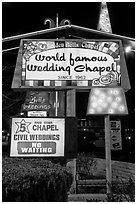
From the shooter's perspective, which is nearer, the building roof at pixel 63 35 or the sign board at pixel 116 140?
the building roof at pixel 63 35

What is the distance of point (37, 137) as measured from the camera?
19.3 ft

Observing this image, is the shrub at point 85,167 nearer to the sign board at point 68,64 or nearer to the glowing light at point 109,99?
the glowing light at point 109,99

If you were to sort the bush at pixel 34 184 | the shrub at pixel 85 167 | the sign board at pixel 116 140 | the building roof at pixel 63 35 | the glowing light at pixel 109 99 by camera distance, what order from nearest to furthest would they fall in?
the bush at pixel 34 184, the glowing light at pixel 109 99, the building roof at pixel 63 35, the sign board at pixel 116 140, the shrub at pixel 85 167

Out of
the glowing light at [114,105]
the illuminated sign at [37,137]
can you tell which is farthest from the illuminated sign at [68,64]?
→ the illuminated sign at [37,137]


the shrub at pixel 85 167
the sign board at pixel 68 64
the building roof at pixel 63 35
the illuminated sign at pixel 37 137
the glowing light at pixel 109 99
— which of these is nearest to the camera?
the illuminated sign at pixel 37 137

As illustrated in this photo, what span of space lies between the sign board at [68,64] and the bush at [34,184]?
9.23 ft

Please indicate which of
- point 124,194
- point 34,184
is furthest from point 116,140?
point 34,184

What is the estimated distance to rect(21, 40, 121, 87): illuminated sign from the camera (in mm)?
6316

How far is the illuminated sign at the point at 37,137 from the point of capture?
584 centimetres

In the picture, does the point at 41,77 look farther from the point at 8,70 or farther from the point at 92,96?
the point at 8,70

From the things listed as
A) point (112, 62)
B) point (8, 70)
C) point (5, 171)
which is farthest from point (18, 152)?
point (8, 70)

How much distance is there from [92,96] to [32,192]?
3468mm

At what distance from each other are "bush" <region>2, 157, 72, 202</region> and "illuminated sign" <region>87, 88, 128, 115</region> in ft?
→ 8.50

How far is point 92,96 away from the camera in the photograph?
6.45 metres
